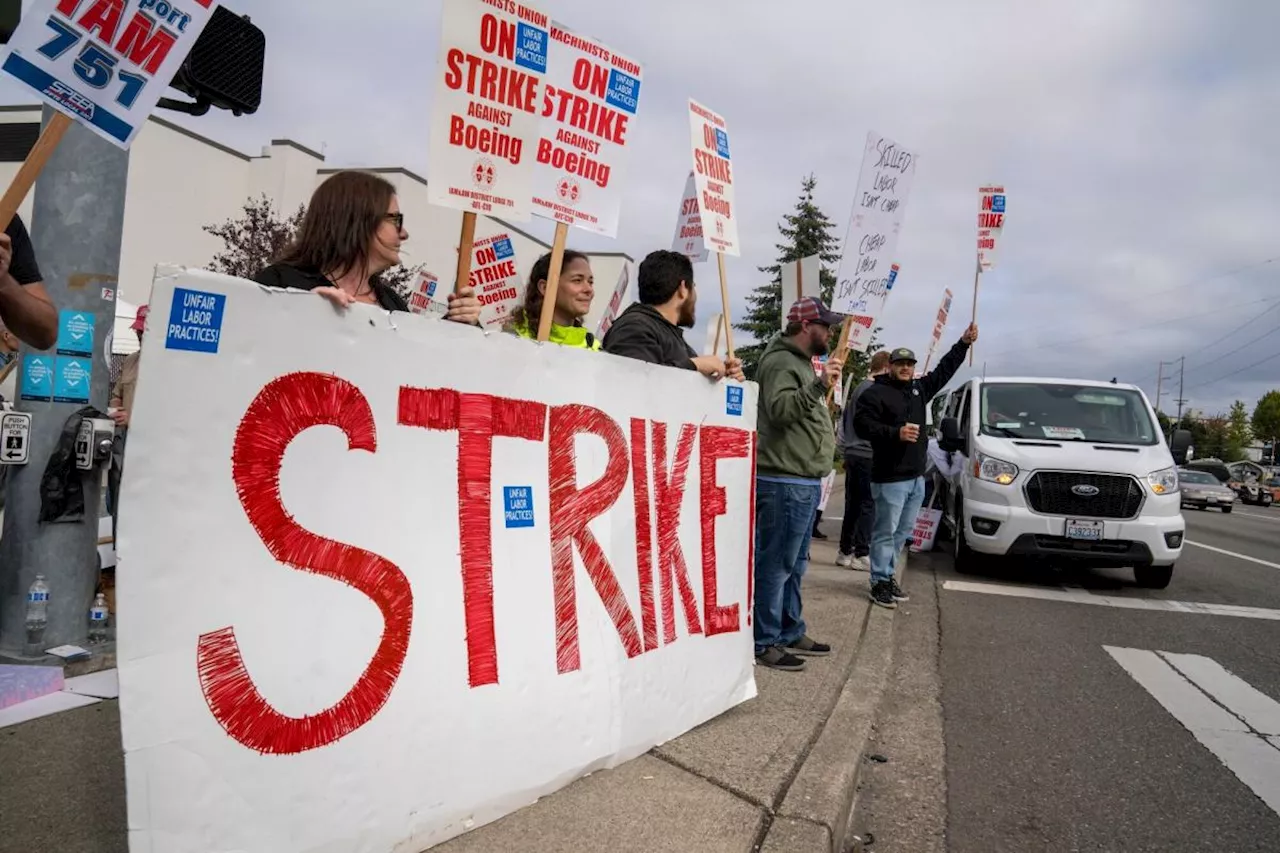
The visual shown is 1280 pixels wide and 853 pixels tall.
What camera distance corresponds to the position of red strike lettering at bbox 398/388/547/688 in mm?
2662

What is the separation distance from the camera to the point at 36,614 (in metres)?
4.09

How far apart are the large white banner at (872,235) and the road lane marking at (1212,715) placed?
2882mm

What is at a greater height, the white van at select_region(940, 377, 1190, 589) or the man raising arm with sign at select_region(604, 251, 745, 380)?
the man raising arm with sign at select_region(604, 251, 745, 380)

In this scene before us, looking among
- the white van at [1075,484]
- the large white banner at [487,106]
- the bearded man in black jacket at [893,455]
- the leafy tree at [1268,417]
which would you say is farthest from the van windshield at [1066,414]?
the leafy tree at [1268,417]

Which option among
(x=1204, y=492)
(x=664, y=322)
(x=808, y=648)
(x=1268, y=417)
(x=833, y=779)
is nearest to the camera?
(x=833, y=779)

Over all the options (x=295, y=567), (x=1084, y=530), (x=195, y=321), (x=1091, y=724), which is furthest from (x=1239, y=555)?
(x=195, y=321)

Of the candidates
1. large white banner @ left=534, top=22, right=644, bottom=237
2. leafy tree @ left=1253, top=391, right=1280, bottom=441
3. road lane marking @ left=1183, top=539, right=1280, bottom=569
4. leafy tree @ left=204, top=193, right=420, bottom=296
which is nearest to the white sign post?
large white banner @ left=534, top=22, right=644, bottom=237

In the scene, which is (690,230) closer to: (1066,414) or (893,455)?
(893,455)

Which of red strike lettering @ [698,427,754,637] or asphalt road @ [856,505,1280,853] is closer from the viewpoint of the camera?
asphalt road @ [856,505,1280,853]

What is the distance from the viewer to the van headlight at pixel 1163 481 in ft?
27.2

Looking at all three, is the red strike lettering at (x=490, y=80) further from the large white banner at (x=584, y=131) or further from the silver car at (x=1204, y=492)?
the silver car at (x=1204, y=492)

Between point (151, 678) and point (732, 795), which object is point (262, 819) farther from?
point (732, 795)

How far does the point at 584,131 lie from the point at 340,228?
1.04 meters

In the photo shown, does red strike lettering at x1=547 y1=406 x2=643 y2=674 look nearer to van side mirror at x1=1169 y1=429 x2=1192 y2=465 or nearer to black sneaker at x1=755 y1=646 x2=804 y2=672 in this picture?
black sneaker at x1=755 y1=646 x2=804 y2=672
